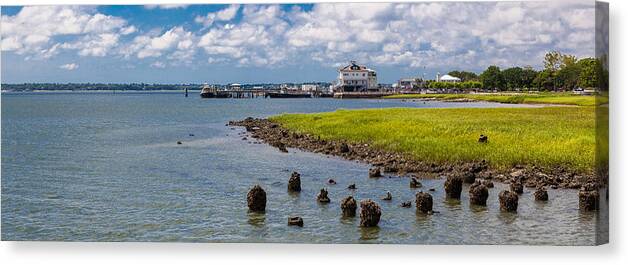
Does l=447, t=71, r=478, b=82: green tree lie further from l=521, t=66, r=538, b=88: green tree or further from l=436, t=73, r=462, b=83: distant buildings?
l=521, t=66, r=538, b=88: green tree

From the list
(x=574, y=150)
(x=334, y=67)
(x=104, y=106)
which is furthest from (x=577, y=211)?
(x=104, y=106)

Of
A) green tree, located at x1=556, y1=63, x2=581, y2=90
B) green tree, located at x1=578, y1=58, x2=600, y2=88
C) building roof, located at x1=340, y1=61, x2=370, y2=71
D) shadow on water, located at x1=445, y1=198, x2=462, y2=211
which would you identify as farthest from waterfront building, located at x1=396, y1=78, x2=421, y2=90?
green tree, located at x1=578, y1=58, x2=600, y2=88

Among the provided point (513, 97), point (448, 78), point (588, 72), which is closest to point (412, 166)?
point (513, 97)

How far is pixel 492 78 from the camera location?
14477mm

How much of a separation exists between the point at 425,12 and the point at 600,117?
3.26 metres

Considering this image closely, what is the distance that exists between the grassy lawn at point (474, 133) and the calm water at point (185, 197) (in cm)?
89

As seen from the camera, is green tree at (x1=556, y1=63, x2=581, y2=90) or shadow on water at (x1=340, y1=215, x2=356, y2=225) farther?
shadow on water at (x1=340, y1=215, x2=356, y2=225)

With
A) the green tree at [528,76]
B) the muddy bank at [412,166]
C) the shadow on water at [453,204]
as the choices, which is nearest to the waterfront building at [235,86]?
the muddy bank at [412,166]

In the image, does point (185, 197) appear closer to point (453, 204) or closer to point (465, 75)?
point (453, 204)

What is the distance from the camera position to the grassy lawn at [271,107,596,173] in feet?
50.2

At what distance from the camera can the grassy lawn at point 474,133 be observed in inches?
602

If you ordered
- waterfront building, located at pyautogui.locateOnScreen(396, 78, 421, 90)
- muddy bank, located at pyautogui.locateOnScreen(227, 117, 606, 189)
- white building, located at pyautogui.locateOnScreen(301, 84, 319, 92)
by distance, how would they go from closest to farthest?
1. waterfront building, located at pyautogui.locateOnScreen(396, 78, 421, 90)
2. white building, located at pyautogui.locateOnScreen(301, 84, 319, 92)
3. muddy bank, located at pyautogui.locateOnScreen(227, 117, 606, 189)

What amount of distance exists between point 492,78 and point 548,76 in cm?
108

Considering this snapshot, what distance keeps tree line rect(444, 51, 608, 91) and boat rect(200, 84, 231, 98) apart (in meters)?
4.74
